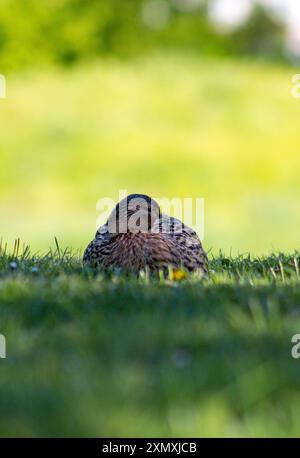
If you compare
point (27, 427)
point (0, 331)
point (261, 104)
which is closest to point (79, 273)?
point (0, 331)

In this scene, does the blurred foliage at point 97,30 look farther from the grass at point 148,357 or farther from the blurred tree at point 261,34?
the grass at point 148,357

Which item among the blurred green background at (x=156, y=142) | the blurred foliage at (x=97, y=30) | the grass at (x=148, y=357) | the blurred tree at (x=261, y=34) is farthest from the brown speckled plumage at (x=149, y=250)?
the blurred tree at (x=261, y=34)

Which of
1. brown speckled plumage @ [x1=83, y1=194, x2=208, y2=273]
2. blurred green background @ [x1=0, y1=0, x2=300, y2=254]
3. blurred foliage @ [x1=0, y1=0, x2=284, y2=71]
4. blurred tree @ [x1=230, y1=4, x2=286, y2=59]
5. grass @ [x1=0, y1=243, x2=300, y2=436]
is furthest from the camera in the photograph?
blurred tree @ [x1=230, y1=4, x2=286, y2=59]

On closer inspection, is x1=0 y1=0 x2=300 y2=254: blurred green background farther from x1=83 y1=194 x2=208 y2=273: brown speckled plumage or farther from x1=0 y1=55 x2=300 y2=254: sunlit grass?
x1=83 y1=194 x2=208 y2=273: brown speckled plumage

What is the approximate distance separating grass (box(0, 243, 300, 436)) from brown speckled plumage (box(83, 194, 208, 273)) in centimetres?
84

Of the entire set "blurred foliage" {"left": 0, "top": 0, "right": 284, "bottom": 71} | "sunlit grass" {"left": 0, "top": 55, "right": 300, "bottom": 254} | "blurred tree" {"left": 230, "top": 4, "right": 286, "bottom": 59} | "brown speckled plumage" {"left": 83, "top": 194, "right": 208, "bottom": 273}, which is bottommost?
"brown speckled plumage" {"left": 83, "top": 194, "right": 208, "bottom": 273}

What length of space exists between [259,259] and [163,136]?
52.0 ft

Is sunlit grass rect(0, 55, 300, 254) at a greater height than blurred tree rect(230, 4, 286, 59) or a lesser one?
lesser

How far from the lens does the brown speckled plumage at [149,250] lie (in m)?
6.25

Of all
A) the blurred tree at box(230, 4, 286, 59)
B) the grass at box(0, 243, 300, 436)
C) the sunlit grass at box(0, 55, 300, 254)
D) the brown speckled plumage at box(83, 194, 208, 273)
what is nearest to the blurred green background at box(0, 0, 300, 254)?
the sunlit grass at box(0, 55, 300, 254)

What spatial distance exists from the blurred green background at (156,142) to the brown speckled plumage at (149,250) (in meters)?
8.64

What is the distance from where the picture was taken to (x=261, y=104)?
23922 millimetres

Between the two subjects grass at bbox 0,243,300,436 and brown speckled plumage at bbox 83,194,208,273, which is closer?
grass at bbox 0,243,300,436

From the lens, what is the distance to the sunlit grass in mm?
19562
